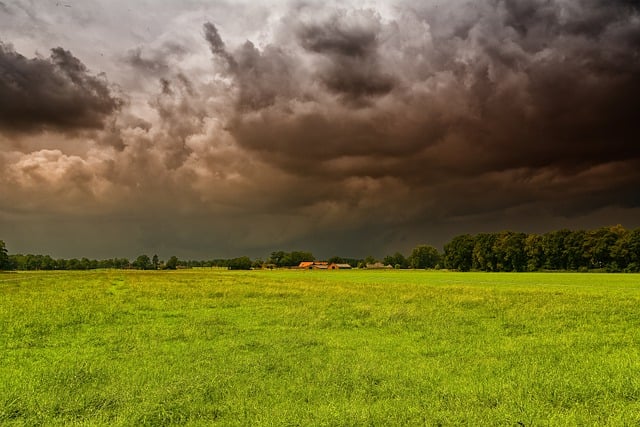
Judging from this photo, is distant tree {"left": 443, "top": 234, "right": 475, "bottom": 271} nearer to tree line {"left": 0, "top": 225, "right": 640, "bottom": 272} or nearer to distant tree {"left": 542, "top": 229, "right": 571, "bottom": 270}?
tree line {"left": 0, "top": 225, "right": 640, "bottom": 272}

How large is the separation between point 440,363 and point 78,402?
437 inches

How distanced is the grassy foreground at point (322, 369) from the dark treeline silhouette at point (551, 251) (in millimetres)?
116971

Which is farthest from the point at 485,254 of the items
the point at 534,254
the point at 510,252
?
the point at 534,254

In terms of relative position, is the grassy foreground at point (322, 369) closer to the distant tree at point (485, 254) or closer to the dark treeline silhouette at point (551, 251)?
the dark treeline silhouette at point (551, 251)

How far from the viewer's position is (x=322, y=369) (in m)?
14.8

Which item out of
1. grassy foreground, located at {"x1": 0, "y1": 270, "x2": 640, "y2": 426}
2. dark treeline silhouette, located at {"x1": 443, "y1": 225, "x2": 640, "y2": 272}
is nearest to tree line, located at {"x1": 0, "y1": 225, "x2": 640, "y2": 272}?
dark treeline silhouette, located at {"x1": 443, "y1": 225, "x2": 640, "y2": 272}

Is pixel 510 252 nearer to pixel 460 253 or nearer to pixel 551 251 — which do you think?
pixel 551 251

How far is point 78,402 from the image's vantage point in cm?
1164

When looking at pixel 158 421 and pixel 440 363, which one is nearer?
pixel 158 421

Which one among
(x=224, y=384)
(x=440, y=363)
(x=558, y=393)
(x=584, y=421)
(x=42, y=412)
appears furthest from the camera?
(x=440, y=363)

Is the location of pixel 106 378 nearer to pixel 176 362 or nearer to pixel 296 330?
pixel 176 362

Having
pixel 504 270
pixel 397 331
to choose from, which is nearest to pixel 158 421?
pixel 397 331

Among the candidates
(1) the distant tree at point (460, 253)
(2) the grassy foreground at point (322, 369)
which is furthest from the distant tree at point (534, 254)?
(2) the grassy foreground at point (322, 369)

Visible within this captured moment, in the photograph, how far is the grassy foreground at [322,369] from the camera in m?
10.7
